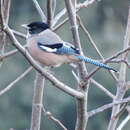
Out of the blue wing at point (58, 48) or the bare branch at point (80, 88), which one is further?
the blue wing at point (58, 48)

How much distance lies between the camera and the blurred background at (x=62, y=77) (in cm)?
1453

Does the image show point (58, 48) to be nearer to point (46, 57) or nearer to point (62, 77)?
point (46, 57)

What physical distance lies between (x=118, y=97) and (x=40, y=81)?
467mm

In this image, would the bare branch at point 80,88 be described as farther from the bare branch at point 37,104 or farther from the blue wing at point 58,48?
the blue wing at point 58,48

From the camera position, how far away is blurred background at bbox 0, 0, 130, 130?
14.5m

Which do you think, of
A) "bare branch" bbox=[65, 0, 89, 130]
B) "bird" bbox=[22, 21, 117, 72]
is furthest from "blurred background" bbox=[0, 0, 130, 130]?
"bare branch" bbox=[65, 0, 89, 130]

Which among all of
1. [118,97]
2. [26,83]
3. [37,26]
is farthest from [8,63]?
[118,97]

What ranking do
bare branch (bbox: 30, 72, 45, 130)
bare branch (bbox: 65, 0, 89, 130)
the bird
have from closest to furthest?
bare branch (bbox: 65, 0, 89, 130) → bare branch (bbox: 30, 72, 45, 130) → the bird

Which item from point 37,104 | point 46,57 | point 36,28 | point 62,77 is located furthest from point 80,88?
point 62,77

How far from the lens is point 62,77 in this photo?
14312mm

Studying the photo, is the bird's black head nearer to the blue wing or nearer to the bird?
the bird

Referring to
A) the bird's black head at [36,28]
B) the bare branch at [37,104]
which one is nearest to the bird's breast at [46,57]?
the bird's black head at [36,28]

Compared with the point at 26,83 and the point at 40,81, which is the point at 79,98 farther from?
the point at 26,83

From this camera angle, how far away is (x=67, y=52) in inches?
188
